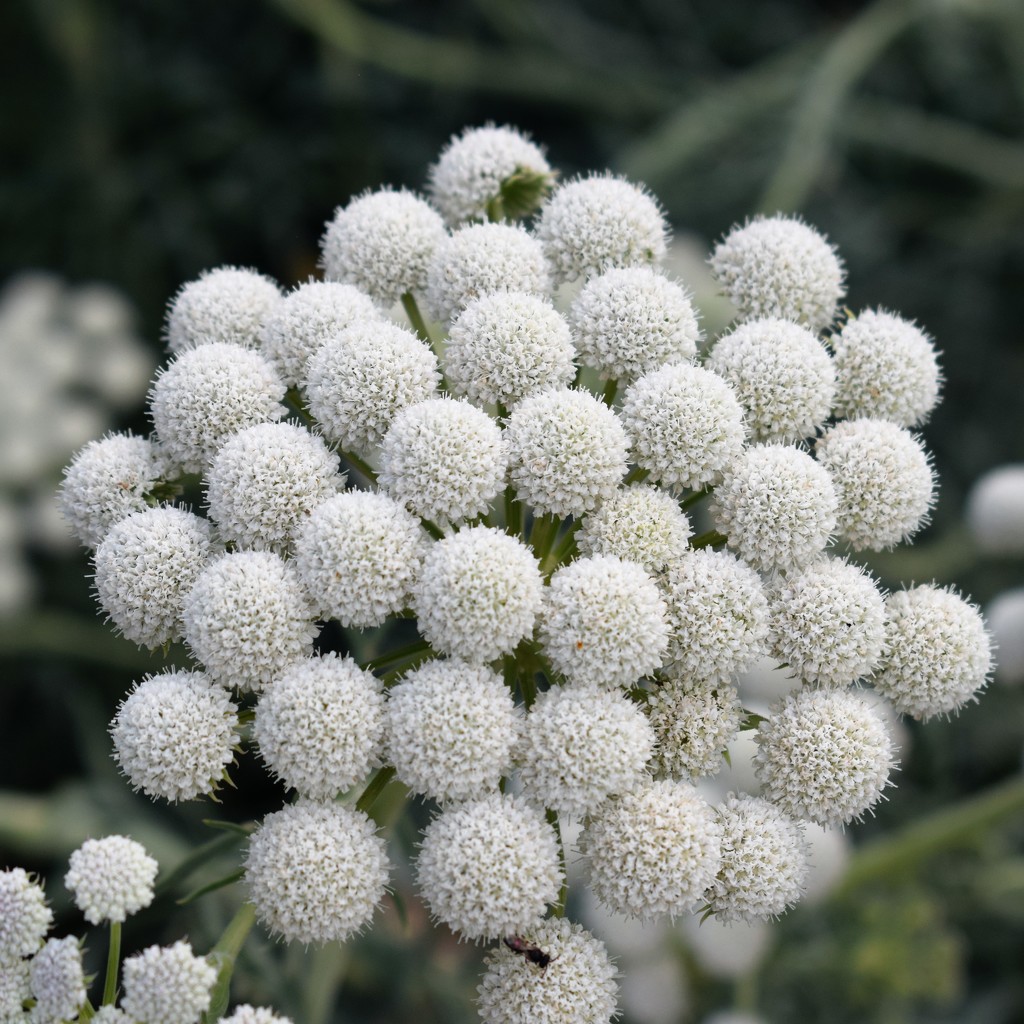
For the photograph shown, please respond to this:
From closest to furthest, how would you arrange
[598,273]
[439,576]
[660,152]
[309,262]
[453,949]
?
[439,576] < [598,273] < [453,949] < [660,152] < [309,262]

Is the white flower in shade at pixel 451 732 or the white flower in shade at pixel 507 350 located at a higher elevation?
the white flower in shade at pixel 507 350

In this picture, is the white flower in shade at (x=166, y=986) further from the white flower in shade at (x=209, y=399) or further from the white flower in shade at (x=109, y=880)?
the white flower in shade at (x=209, y=399)

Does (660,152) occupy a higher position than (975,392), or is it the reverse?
(660,152)

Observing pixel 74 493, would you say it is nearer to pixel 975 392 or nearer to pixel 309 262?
pixel 309 262

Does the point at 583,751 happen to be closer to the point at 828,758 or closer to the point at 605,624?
the point at 605,624

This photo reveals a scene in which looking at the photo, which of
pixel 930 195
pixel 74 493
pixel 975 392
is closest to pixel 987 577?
pixel 975 392

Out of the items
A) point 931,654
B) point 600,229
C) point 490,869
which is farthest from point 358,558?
point 931,654

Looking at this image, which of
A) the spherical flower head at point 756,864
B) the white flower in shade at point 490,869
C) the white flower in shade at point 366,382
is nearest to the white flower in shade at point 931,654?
A: the spherical flower head at point 756,864
